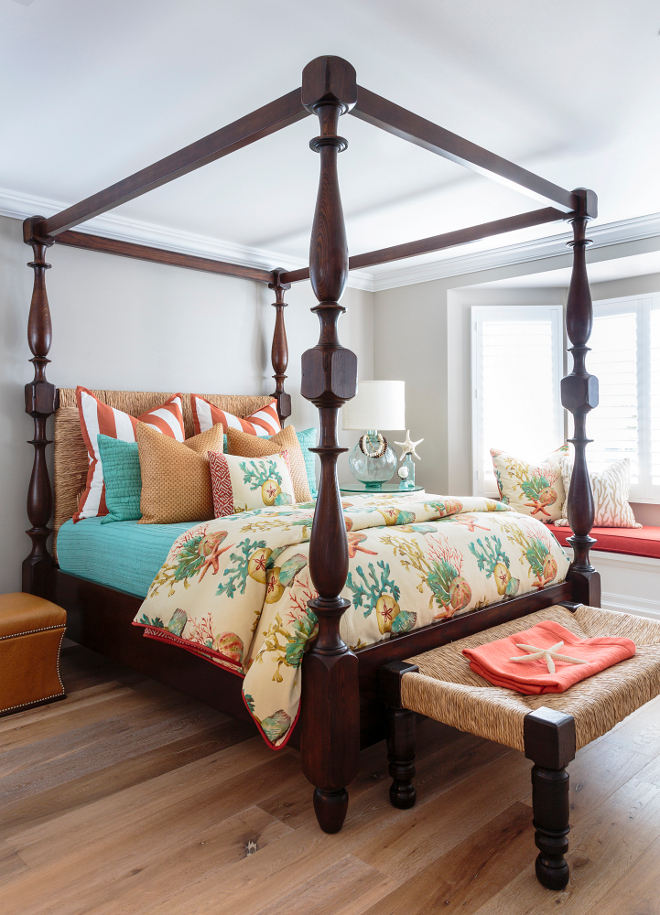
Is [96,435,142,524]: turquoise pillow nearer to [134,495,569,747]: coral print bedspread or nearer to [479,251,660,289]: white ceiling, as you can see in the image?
[134,495,569,747]: coral print bedspread

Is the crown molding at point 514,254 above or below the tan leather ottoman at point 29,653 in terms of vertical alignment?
above

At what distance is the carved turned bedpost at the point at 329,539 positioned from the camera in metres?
1.75

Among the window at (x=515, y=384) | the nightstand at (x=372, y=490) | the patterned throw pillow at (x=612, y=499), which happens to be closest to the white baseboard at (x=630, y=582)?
A: the patterned throw pillow at (x=612, y=499)

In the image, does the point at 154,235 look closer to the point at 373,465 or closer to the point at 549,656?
the point at 373,465

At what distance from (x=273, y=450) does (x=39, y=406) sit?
1.16 m

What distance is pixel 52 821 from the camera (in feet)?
6.26

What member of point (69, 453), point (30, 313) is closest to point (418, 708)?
point (69, 453)

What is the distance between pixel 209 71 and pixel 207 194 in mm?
1118

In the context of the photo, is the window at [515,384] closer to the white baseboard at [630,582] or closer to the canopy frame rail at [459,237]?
the white baseboard at [630,582]

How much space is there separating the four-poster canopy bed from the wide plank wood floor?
0.19 metres

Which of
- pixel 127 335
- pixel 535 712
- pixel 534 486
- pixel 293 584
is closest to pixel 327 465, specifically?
pixel 293 584

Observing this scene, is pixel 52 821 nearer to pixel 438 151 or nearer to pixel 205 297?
pixel 438 151

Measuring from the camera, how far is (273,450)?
3.48m

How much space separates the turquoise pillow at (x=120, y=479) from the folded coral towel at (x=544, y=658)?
172 cm
